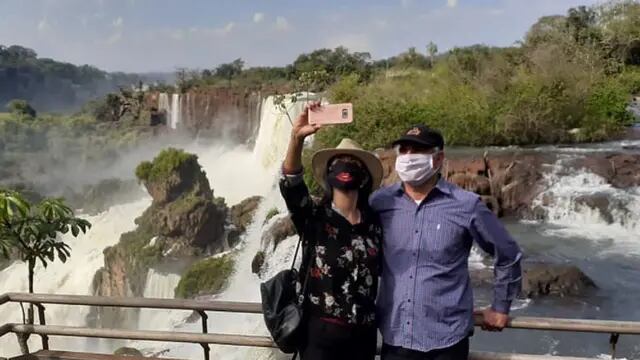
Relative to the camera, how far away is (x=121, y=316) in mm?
16219

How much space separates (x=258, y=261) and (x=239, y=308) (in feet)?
33.4

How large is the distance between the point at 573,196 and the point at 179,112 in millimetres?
30186

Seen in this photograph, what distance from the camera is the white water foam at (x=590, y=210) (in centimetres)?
1226

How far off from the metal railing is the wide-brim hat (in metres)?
0.68

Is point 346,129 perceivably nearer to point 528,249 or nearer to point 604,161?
point 604,161

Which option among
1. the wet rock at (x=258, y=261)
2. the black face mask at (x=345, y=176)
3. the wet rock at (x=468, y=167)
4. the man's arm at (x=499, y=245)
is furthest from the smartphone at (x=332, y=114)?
the wet rock at (x=468, y=167)

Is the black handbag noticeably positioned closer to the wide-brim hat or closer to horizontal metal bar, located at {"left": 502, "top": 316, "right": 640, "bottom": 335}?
the wide-brim hat

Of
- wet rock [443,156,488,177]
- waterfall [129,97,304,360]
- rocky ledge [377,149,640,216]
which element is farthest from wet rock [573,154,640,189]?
Result: waterfall [129,97,304,360]

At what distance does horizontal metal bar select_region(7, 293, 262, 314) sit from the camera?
3.20m

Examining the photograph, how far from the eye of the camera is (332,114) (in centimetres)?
248

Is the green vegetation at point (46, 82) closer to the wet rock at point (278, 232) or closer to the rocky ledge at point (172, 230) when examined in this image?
the rocky ledge at point (172, 230)

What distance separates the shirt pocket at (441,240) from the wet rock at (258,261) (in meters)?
10.9

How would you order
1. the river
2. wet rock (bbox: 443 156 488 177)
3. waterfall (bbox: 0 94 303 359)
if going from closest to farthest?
1. the river
2. waterfall (bbox: 0 94 303 359)
3. wet rock (bbox: 443 156 488 177)

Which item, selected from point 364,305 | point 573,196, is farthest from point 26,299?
point 573,196
